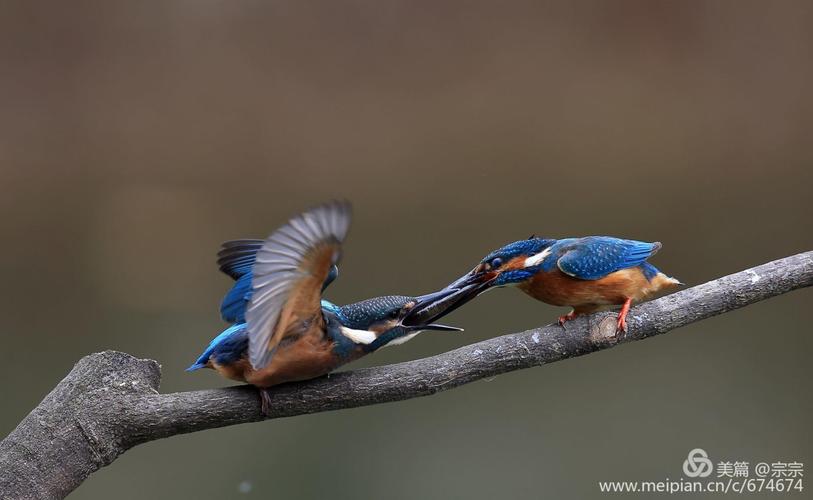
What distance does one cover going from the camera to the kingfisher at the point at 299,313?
51.3 inches

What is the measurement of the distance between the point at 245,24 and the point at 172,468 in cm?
131

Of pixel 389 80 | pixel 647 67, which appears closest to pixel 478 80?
pixel 389 80

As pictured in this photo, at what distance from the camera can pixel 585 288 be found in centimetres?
162

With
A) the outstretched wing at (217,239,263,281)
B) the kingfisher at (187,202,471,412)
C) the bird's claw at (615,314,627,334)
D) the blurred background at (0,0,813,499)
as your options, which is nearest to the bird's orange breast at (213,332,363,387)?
the kingfisher at (187,202,471,412)

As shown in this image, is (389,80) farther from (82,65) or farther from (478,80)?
(82,65)

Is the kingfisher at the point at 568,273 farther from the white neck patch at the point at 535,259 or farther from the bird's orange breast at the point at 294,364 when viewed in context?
the bird's orange breast at the point at 294,364

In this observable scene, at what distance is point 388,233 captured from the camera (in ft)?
8.73

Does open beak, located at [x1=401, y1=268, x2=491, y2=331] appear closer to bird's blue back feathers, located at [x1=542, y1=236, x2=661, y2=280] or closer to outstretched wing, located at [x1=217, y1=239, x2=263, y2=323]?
bird's blue back feathers, located at [x1=542, y1=236, x2=661, y2=280]

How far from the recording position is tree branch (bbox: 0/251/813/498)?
1473 mm

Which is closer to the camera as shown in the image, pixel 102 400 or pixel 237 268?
pixel 102 400

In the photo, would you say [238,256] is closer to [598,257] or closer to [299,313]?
[299,313]

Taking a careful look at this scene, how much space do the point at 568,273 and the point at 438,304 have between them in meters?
0.25

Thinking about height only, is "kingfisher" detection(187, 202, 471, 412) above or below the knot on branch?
above

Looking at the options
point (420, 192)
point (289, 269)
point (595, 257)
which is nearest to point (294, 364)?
point (289, 269)
